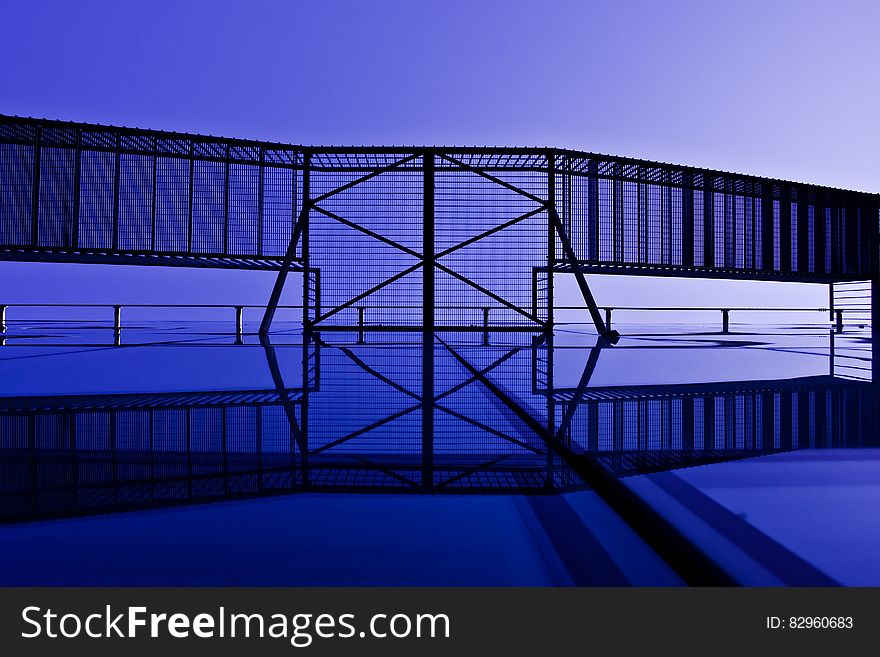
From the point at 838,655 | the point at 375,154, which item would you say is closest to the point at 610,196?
the point at 375,154

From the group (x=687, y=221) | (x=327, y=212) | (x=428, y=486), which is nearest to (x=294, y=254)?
(x=327, y=212)

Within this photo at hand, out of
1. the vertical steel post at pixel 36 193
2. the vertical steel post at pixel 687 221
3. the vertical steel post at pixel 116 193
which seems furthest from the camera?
the vertical steel post at pixel 687 221

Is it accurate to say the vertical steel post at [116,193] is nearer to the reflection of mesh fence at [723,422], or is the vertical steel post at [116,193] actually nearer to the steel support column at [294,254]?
the steel support column at [294,254]

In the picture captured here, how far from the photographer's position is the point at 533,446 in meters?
1.70

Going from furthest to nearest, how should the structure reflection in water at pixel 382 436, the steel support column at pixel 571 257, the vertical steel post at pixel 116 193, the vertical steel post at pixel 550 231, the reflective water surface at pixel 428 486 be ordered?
the vertical steel post at pixel 550 231
the steel support column at pixel 571 257
the vertical steel post at pixel 116 193
the structure reflection in water at pixel 382 436
the reflective water surface at pixel 428 486

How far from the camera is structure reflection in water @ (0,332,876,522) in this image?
49.9 inches

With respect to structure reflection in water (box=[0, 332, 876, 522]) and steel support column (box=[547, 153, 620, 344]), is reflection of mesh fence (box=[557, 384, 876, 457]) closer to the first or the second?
structure reflection in water (box=[0, 332, 876, 522])

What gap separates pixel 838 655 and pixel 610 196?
30.5 ft

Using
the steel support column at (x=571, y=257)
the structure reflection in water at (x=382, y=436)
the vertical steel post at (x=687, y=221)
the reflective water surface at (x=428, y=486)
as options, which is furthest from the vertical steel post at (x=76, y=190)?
the vertical steel post at (x=687, y=221)

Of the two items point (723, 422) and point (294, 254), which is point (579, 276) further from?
point (723, 422)

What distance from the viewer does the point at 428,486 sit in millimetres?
1271

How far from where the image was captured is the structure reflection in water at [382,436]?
127 centimetres

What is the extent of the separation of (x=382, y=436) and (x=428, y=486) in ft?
1.79

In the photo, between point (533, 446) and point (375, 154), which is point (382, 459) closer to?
point (533, 446)
